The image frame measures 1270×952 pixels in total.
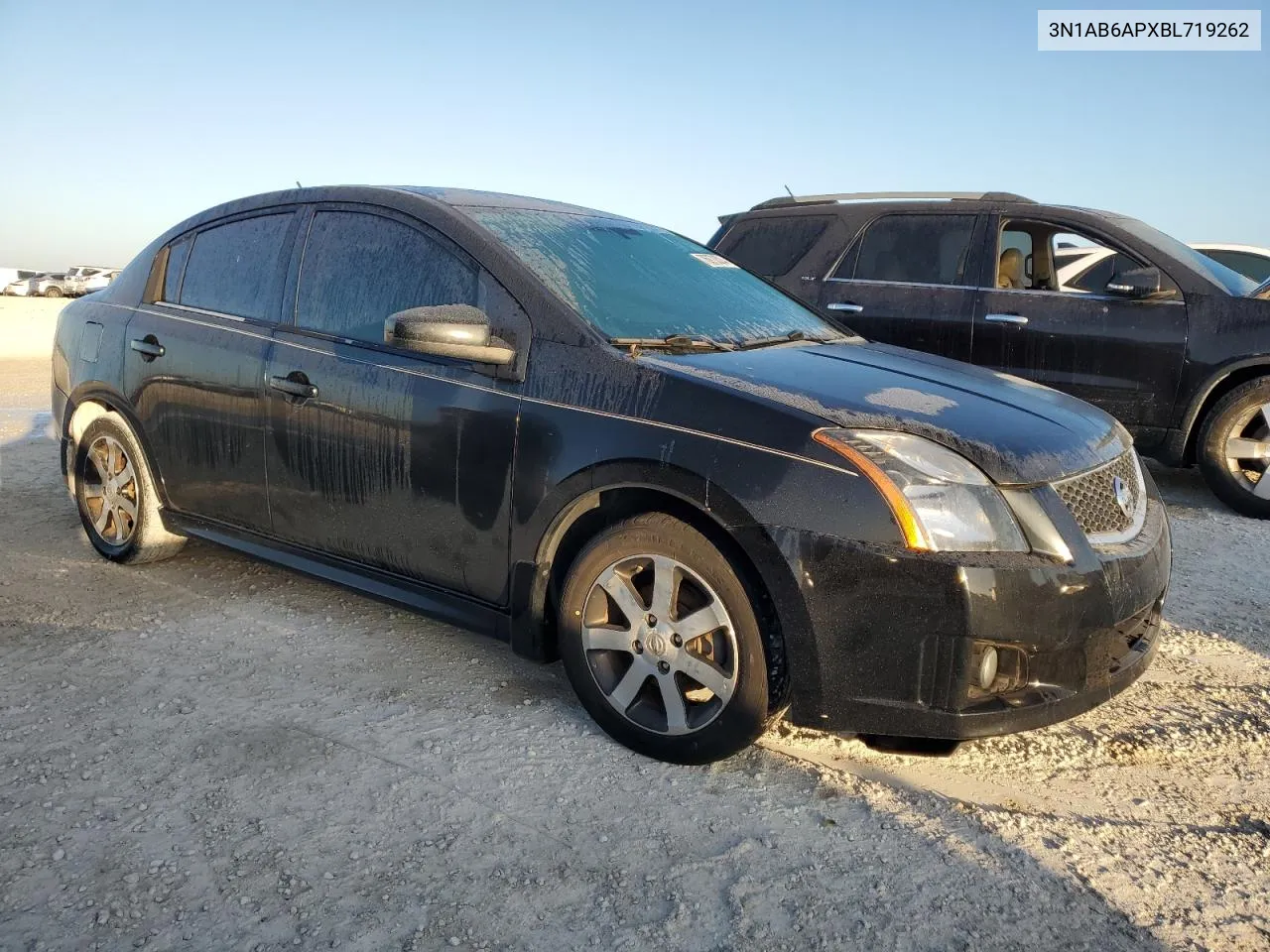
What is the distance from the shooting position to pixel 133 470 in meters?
4.72

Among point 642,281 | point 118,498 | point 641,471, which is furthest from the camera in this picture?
point 118,498

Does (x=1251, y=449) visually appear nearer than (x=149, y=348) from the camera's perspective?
No

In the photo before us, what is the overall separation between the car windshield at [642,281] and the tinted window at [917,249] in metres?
2.93

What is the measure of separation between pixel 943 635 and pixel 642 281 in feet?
5.61

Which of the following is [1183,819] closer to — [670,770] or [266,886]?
[670,770]

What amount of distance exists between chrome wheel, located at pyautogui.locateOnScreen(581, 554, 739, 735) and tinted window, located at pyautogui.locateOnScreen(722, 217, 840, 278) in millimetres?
4669

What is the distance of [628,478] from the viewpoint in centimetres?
307

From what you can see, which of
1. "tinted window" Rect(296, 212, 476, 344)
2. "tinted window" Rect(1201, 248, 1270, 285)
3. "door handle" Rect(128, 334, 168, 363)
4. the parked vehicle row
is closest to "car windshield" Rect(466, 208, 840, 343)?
"tinted window" Rect(296, 212, 476, 344)

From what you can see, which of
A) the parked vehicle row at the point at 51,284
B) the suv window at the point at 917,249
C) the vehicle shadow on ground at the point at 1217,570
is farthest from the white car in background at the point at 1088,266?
the parked vehicle row at the point at 51,284

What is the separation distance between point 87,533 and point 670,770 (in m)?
3.35

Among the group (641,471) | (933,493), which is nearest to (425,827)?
(641,471)

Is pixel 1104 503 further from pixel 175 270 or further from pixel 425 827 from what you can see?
pixel 175 270

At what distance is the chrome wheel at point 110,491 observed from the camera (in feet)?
15.7

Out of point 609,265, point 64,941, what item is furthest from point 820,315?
point 64,941
